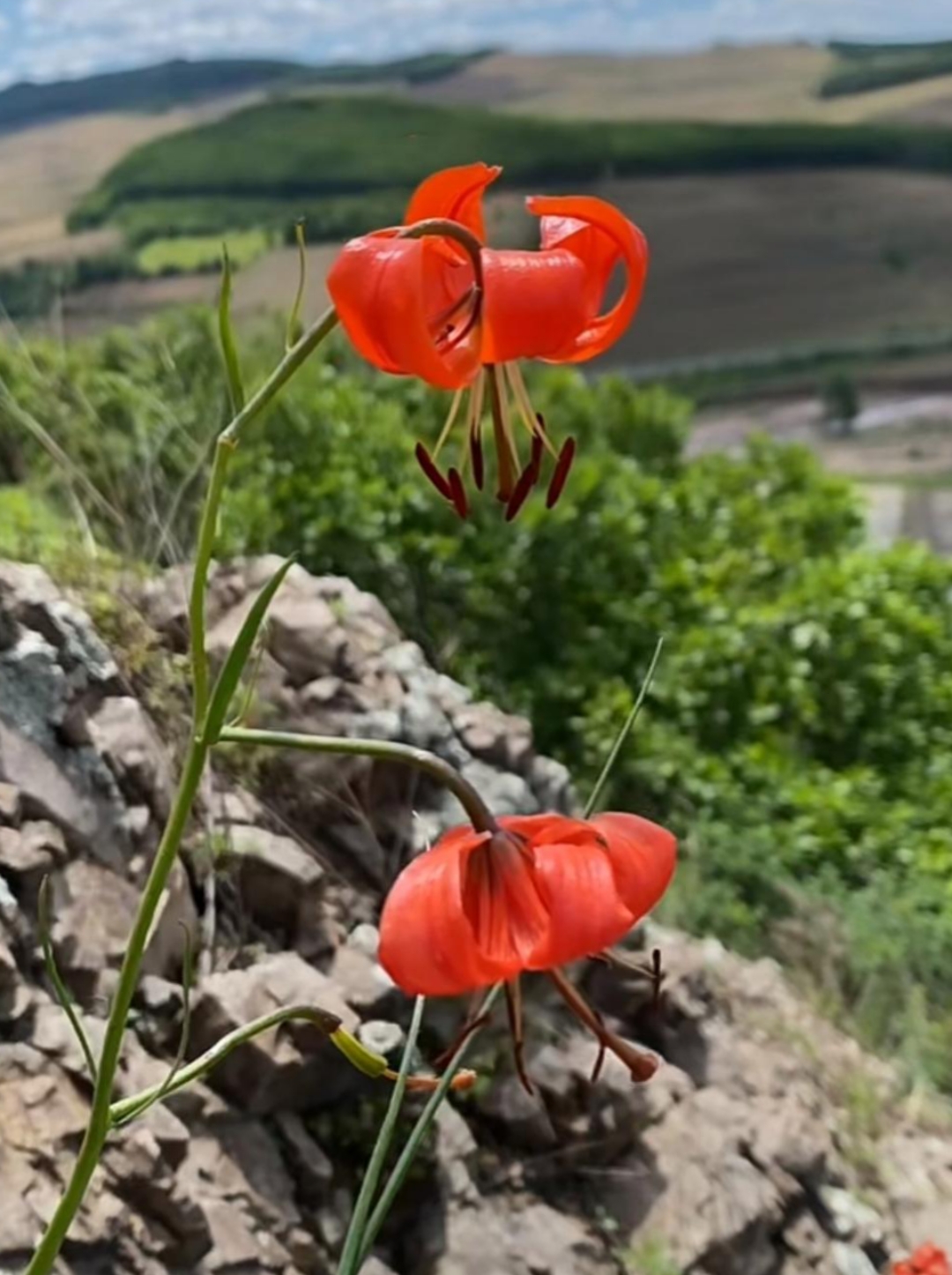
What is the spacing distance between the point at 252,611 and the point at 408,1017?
103 cm

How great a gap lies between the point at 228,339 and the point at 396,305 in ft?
0.34

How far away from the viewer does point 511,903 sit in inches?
27.2

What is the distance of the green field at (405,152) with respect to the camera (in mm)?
4602

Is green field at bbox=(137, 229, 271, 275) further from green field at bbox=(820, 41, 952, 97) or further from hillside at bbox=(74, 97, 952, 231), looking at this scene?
green field at bbox=(820, 41, 952, 97)

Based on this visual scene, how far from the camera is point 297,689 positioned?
1.91 m

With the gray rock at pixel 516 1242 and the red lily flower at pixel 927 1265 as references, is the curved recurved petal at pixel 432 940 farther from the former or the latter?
the red lily flower at pixel 927 1265

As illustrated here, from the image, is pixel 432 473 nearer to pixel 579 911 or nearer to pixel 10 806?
pixel 579 911

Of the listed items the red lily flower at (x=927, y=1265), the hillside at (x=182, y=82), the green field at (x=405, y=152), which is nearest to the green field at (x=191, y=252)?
the green field at (x=405, y=152)

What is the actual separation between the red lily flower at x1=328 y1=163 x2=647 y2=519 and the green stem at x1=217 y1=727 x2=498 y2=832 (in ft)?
0.33

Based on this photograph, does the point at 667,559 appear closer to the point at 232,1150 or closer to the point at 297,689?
the point at 297,689

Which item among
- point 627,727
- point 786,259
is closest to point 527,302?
point 627,727

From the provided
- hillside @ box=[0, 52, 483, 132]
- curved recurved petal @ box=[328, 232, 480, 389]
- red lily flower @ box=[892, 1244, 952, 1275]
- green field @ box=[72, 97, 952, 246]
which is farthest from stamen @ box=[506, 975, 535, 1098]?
hillside @ box=[0, 52, 483, 132]

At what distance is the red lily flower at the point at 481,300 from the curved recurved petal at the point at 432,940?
15 cm

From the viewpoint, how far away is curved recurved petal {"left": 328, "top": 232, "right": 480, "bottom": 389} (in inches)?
25.5
